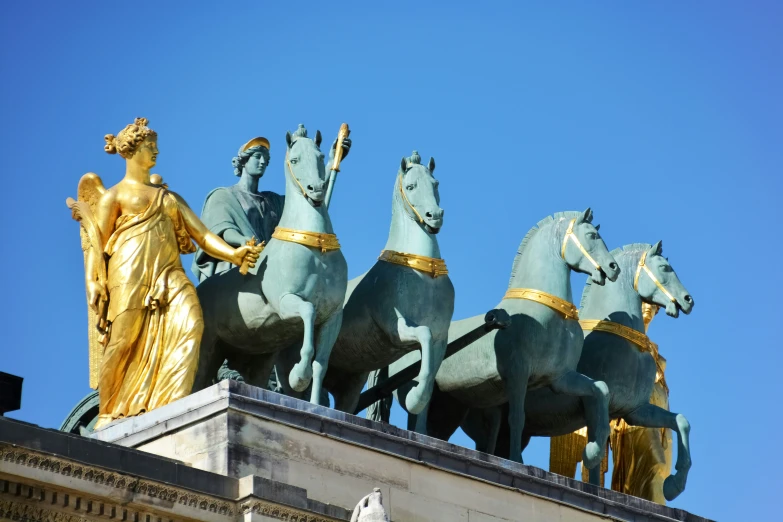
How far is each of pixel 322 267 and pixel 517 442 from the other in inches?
118

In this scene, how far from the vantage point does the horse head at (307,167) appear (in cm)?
2191

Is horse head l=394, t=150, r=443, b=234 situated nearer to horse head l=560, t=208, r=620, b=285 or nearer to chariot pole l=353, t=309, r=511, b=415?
chariot pole l=353, t=309, r=511, b=415

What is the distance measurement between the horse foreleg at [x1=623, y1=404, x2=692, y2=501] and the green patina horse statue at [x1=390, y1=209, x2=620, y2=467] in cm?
107

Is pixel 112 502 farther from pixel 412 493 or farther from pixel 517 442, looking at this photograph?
pixel 517 442

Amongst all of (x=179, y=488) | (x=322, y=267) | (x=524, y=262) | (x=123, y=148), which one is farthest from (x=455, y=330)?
(x=179, y=488)

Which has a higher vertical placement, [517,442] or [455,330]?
[455,330]

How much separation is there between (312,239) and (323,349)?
40.7 inches

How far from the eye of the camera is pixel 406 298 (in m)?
22.4

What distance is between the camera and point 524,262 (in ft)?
79.4

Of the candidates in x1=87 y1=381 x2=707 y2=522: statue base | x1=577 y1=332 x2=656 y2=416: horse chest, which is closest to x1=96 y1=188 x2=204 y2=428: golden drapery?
x1=87 y1=381 x2=707 y2=522: statue base

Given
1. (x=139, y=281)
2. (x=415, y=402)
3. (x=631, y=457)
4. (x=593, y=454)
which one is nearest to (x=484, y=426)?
(x=593, y=454)

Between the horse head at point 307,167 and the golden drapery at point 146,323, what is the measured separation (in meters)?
1.38

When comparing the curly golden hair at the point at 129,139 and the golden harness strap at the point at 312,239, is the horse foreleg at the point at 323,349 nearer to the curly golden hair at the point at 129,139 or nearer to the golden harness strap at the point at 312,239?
the golden harness strap at the point at 312,239

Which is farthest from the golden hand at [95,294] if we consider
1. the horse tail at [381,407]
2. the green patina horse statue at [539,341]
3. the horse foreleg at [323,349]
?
the green patina horse statue at [539,341]
